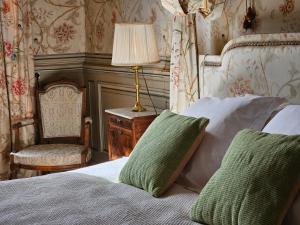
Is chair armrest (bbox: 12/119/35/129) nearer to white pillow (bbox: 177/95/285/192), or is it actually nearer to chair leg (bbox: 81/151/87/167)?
chair leg (bbox: 81/151/87/167)

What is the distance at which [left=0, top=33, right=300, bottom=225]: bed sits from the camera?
143 centimetres

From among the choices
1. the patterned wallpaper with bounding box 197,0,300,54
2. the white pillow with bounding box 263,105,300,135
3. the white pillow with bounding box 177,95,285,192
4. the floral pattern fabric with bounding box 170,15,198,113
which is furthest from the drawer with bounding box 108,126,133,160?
the white pillow with bounding box 263,105,300,135

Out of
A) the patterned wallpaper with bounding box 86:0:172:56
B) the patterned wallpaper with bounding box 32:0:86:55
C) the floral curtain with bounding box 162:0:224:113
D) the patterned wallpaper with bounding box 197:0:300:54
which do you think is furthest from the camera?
the patterned wallpaper with bounding box 32:0:86:55

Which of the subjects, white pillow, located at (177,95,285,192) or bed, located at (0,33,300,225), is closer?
bed, located at (0,33,300,225)

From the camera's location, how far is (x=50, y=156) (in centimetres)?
299

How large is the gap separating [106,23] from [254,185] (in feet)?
7.81

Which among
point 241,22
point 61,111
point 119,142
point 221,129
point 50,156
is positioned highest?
point 241,22

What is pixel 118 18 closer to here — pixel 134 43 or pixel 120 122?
pixel 134 43

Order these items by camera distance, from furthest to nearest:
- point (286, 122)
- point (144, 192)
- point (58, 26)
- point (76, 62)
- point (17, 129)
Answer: point (76, 62), point (58, 26), point (17, 129), point (144, 192), point (286, 122)

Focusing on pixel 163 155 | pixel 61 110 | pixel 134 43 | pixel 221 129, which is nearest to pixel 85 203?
pixel 163 155

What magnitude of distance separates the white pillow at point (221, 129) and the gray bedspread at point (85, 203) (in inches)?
3.1

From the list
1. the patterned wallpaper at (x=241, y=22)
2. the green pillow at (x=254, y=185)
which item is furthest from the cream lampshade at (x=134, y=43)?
the green pillow at (x=254, y=185)

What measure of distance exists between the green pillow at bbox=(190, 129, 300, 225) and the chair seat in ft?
5.71

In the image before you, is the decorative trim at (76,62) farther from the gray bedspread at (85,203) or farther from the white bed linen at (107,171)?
the gray bedspread at (85,203)
